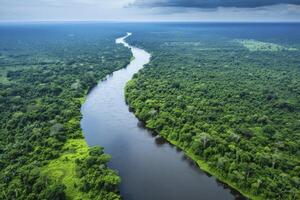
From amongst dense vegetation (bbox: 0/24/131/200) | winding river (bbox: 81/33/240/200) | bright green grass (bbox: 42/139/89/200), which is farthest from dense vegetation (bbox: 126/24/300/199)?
bright green grass (bbox: 42/139/89/200)

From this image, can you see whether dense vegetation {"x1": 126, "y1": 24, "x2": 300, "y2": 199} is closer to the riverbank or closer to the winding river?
the riverbank

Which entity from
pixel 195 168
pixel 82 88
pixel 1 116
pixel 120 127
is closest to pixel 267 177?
pixel 195 168

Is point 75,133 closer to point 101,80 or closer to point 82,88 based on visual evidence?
point 82,88

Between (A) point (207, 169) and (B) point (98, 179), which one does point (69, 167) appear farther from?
(A) point (207, 169)

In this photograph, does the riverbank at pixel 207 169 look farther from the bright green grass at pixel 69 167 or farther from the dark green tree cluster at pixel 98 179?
the bright green grass at pixel 69 167

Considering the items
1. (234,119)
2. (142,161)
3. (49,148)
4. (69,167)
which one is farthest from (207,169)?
(49,148)

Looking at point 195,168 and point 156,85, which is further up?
point 156,85
